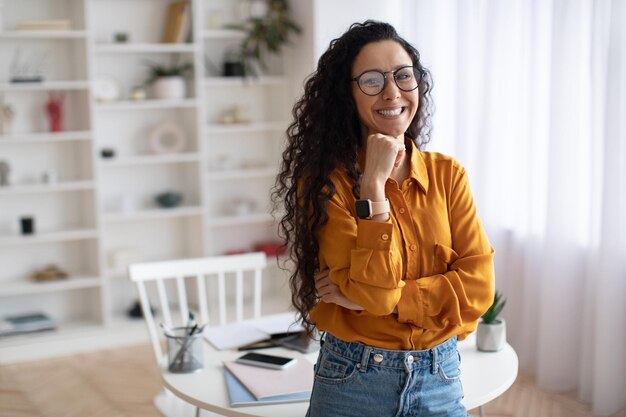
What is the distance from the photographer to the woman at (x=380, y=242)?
1717 mm

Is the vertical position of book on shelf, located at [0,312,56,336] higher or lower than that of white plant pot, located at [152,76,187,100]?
lower

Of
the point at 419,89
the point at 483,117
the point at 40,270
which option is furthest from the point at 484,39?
the point at 40,270

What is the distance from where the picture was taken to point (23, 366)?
4.51 m

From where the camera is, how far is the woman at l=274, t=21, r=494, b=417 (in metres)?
1.72

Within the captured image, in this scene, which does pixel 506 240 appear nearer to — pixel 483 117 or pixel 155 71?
pixel 483 117

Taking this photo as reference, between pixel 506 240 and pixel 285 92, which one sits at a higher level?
pixel 285 92

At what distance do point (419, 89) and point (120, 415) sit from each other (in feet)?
8.33

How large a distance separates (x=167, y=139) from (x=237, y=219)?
68 centimetres

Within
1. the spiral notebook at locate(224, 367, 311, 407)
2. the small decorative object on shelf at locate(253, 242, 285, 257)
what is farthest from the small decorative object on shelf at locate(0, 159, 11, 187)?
the spiral notebook at locate(224, 367, 311, 407)

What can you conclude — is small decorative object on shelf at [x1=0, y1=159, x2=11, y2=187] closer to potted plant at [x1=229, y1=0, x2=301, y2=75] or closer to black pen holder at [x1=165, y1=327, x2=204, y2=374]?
potted plant at [x1=229, y1=0, x2=301, y2=75]

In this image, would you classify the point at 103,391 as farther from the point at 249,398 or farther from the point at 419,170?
the point at 419,170

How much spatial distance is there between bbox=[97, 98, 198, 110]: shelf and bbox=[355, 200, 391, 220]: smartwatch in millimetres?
3301

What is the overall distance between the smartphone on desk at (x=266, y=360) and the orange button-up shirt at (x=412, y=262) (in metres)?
0.46

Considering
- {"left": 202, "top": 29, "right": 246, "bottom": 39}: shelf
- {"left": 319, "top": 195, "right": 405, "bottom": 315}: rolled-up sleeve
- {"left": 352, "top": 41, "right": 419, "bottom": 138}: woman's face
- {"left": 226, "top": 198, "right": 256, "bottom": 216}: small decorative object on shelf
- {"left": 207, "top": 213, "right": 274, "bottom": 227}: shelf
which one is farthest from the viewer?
{"left": 226, "top": 198, "right": 256, "bottom": 216}: small decorative object on shelf
